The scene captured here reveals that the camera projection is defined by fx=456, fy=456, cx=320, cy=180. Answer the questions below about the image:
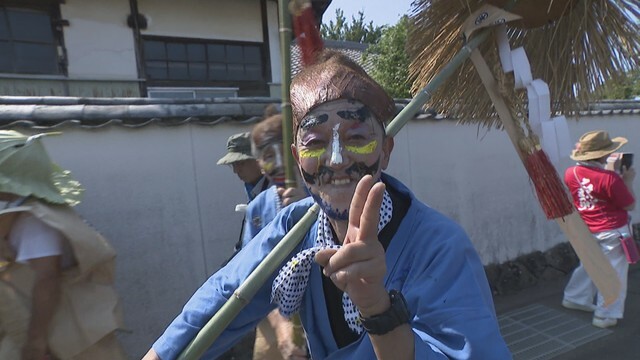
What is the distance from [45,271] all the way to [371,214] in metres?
1.41

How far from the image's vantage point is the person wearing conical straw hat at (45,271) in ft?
5.37

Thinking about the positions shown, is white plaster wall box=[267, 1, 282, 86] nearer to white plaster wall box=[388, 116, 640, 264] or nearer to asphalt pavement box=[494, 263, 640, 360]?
white plaster wall box=[388, 116, 640, 264]

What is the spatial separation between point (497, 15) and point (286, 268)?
938 millimetres

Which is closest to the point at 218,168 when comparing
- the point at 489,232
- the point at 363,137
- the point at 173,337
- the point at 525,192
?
the point at 173,337

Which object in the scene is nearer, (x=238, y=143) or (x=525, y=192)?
(x=238, y=143)

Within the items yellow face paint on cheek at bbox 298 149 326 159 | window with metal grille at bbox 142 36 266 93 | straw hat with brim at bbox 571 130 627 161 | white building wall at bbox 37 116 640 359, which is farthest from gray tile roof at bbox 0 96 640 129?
window with metal grille at bbox 142 36 266 93

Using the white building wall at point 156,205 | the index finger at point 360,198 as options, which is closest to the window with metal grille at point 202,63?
the white building wall at point 156,205

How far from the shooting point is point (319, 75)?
119cm

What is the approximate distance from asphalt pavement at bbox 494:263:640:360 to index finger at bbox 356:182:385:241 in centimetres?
335

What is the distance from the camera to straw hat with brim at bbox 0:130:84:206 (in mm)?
1688

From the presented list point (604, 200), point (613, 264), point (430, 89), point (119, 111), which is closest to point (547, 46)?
point (430, 89)

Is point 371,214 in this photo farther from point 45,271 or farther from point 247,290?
point 45,271

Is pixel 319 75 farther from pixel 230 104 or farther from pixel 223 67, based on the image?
pixel 223 67

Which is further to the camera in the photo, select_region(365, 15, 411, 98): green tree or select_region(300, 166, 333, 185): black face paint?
select_region(365, 15, 411, 98): green tree
